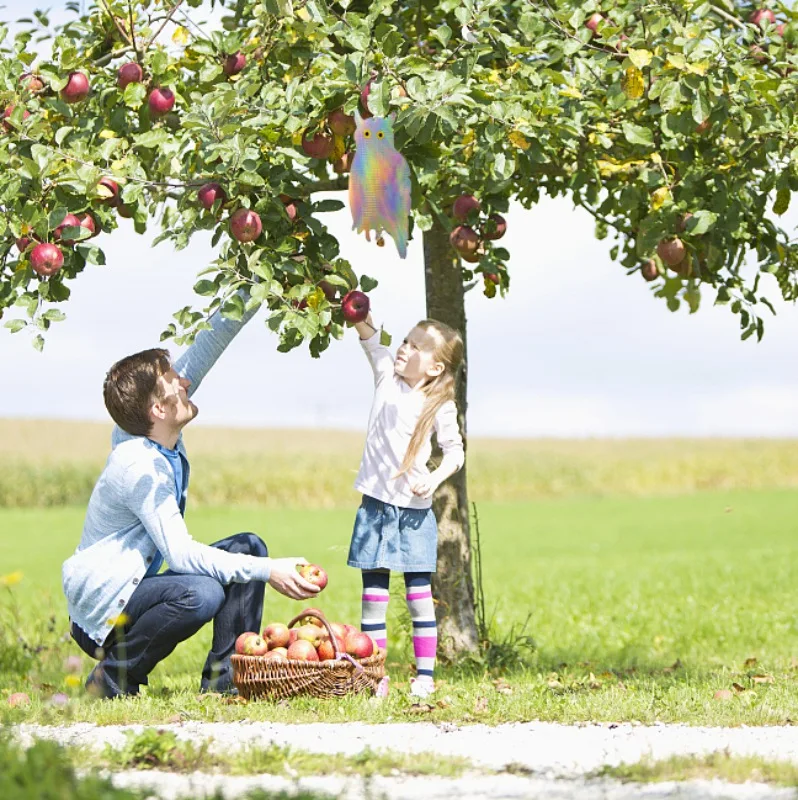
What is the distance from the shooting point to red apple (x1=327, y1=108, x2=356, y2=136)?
17.5 feet

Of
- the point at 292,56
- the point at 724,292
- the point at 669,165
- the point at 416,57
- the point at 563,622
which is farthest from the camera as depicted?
the point at 563,622

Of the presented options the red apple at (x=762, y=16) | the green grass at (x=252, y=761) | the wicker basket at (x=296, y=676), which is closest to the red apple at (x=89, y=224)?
the wicker basket at (x=296, y=676)

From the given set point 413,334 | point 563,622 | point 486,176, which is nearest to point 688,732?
point 413,334

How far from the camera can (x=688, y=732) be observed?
4.80 meters

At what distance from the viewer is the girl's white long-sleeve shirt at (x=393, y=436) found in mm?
5891

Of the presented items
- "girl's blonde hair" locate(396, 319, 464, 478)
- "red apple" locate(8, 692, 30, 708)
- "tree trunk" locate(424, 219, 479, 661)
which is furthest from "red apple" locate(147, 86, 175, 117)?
"red apple" locate(8, 692, 30, 708)

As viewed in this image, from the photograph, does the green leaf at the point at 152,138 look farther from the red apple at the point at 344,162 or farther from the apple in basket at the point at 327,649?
the apple in basket at the point at 327,649

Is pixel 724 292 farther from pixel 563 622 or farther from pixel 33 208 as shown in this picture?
pixel 563 622

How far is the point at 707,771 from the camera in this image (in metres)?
3.98

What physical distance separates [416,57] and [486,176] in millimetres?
847

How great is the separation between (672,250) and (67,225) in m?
2.91

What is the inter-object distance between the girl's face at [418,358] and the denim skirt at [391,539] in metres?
0.67

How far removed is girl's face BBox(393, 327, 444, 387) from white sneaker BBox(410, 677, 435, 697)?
150cm

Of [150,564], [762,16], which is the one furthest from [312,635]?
[762,16]
